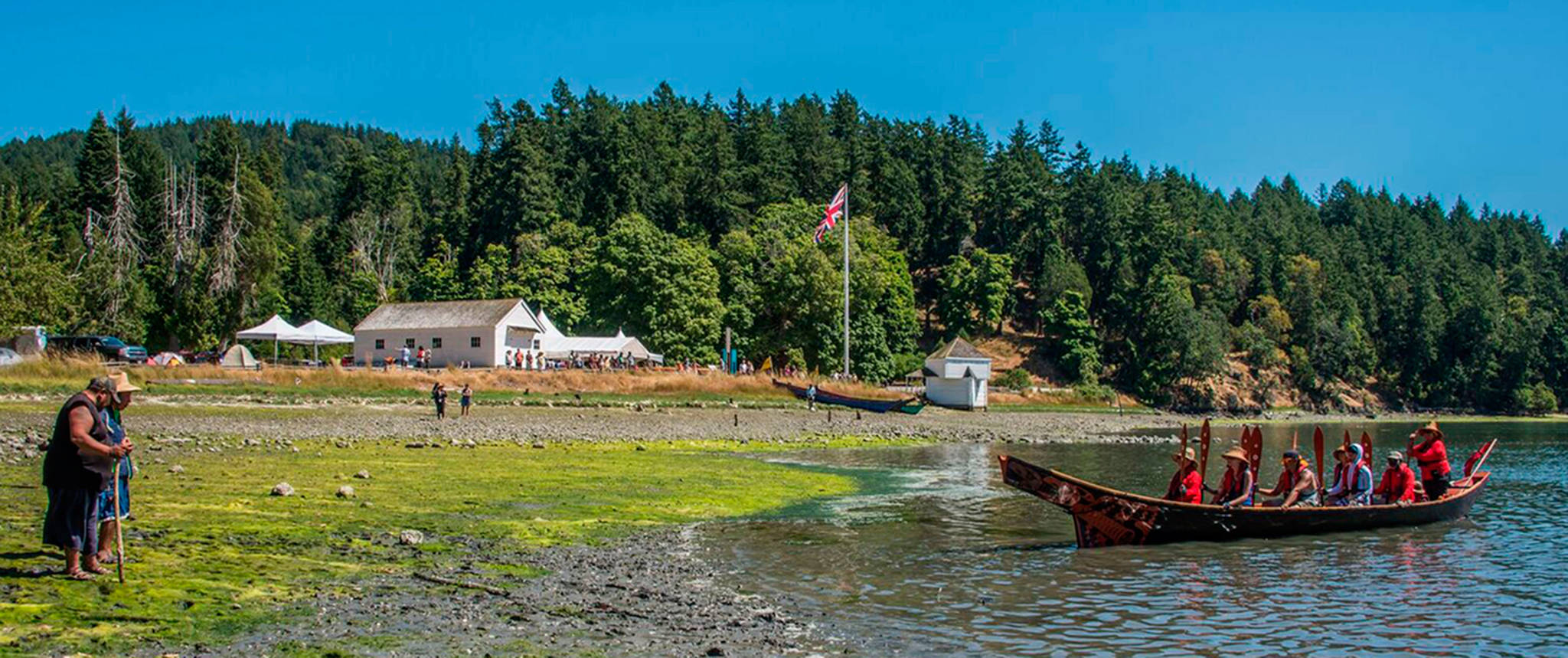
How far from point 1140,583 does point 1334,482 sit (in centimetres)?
994

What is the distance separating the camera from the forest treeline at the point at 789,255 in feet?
273

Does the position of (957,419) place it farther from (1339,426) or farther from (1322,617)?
(1322,617)

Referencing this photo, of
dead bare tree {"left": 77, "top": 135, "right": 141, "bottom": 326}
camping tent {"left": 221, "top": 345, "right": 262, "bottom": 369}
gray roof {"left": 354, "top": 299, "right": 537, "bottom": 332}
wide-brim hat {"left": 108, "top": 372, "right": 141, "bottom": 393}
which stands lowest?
wide-brim hat {"left": 108, "top": 372, "right": 141, "bottom": 393}

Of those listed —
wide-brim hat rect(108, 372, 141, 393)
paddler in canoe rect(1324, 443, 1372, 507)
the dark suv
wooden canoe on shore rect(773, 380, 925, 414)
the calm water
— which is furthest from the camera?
Answer: wooden canoe on shore rect(773, 380, 925, 414)

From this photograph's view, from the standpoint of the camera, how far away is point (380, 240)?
110 m

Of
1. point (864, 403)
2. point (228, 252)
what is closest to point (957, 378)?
point (864, 403)

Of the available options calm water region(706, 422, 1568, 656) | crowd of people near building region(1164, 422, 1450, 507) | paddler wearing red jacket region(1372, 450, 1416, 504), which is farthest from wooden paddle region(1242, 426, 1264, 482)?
paddler wearing red jacket region(1372, 450, 1416, 504)

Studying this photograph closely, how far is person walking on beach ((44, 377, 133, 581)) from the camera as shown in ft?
33.1

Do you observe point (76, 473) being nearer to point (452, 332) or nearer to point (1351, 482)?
point (1351, 482)

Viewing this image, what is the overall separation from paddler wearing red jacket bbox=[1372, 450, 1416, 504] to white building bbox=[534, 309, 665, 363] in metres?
55.8

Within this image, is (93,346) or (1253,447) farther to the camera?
(93,346)

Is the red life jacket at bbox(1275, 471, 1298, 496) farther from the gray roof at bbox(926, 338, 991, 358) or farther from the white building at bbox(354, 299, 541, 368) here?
the white building at bbox(354, 299, 541, 368)

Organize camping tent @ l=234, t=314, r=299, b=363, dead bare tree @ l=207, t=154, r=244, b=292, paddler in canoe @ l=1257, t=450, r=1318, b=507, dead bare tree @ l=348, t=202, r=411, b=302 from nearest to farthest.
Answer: paddler in canoe @ l=1257, t=450, r=1318, b=507
camping tent @ l=234, t=314, r=299, b=363
dead bare tree @ l=207, t=154, r=244, b=292
dead bare tree @ l=348, t=202, r=411, b=302

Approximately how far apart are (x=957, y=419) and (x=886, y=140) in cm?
7083
